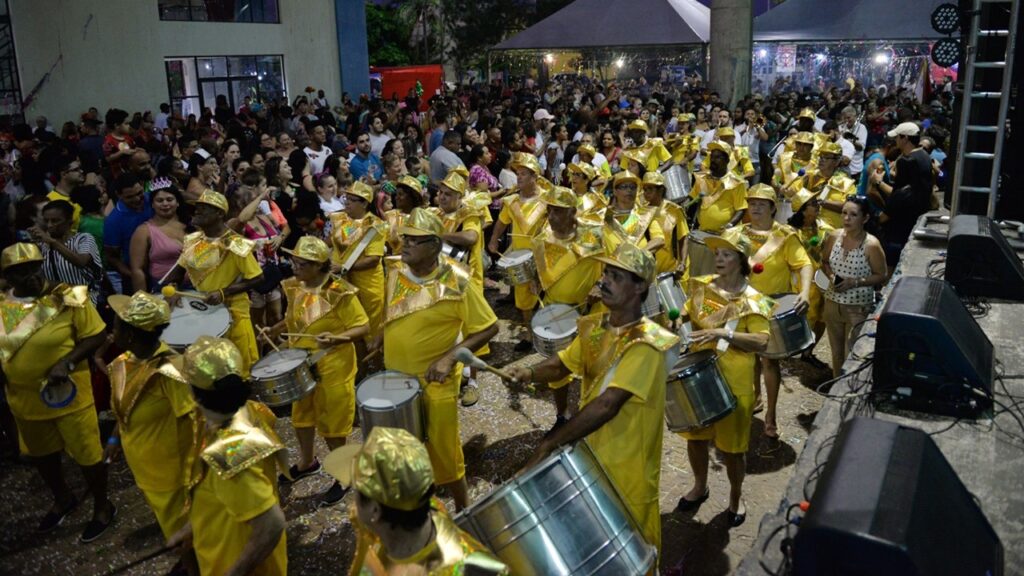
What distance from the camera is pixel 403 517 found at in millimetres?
2594

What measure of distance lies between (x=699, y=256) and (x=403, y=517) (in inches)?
266

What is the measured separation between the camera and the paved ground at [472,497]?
205 inches

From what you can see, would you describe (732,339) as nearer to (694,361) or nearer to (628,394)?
(694,361)

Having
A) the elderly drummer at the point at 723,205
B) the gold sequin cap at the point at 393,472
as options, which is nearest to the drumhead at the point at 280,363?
the gold sequin cap at the point at 393,472

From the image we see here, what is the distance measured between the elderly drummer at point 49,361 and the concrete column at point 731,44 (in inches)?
870

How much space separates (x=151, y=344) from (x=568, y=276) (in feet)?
11.5

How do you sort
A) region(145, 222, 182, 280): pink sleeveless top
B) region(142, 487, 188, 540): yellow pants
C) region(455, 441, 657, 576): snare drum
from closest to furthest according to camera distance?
region(455, 441, 657, 576): snare drum, region(142, 487, 188, 540): yellow pants, region(145, 222, 182, 280): pink sleeveless top

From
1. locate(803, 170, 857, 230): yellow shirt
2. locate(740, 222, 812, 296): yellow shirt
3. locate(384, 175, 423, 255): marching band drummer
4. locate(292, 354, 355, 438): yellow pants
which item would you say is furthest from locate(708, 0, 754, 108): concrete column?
locate(292, 354, 355, 438): yellow pants

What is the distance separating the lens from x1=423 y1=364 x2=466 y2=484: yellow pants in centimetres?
491

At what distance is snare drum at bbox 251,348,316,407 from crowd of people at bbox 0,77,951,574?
8cm

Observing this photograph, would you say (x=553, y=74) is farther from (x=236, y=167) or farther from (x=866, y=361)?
(x=866, y=361)

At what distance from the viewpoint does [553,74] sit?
4138 centimetres

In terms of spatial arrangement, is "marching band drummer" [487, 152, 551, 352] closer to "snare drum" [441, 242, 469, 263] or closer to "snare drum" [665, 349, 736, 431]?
"snare drum" [441, 242, 469, 263]

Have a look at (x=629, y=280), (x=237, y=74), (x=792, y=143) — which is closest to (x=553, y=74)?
(x=237, y=74)
